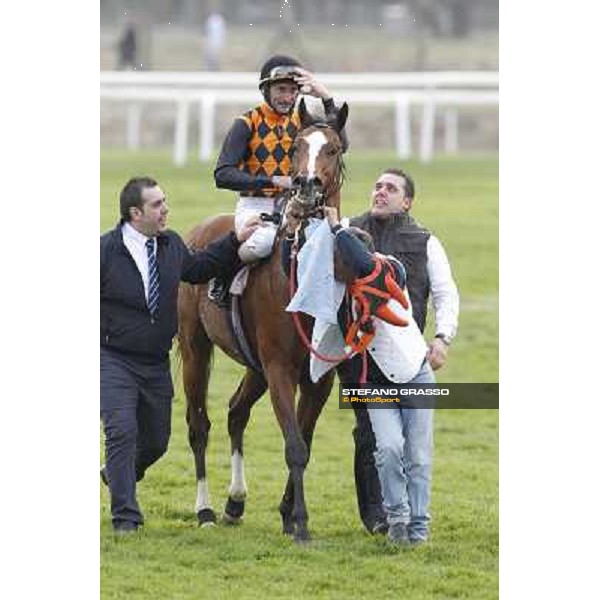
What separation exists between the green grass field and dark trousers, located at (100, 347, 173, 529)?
17 centimetres

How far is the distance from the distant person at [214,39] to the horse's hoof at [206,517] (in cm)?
680

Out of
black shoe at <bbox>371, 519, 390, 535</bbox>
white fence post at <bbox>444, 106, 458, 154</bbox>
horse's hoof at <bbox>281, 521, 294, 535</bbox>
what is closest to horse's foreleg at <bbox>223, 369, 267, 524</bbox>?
horse's hoof at <bbox>281, 521, 294, 535</bbox>

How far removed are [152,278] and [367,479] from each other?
129 centimetres

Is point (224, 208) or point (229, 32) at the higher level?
point (229, 32)

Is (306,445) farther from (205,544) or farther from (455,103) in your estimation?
(455,103)

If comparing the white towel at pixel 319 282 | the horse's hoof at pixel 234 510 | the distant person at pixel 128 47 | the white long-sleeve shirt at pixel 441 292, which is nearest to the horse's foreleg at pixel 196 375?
the horse's hoof at pixel 234 510

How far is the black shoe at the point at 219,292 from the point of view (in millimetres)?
7949

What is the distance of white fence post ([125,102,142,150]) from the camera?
Result: 1877 centimetres

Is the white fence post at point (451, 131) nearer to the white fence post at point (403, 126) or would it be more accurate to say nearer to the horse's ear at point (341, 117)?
the white fence post at point (403, 126)
